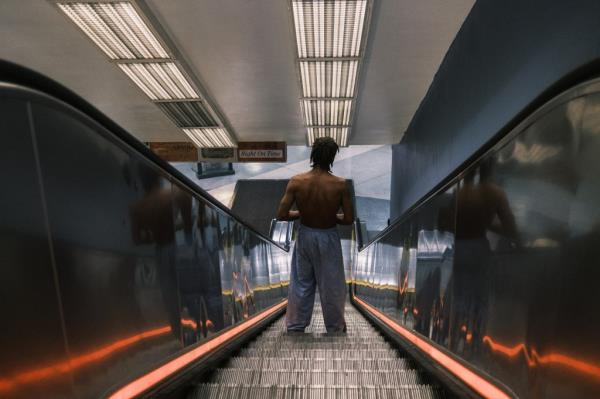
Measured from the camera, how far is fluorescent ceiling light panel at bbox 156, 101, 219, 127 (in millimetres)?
6832

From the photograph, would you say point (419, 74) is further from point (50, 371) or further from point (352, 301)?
point (50, 371)

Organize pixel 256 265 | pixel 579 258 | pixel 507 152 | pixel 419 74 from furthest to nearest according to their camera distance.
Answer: pixel 419 74
pixel 256 265
pixel 507 152
pixel 579 258

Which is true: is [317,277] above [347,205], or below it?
below

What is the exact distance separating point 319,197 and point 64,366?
2.24m

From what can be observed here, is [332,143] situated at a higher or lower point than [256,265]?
higher

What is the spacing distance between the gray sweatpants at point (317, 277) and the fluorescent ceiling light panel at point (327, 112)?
3.97m

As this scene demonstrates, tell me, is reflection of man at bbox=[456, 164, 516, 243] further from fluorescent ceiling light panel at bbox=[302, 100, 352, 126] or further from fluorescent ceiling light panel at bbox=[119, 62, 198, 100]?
fluorescent ceiling light panel at bbox=[302, 100, 352, 126]

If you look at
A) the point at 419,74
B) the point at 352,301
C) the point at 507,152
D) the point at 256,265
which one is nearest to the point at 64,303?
the point at 507,152

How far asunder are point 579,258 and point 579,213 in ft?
0.37

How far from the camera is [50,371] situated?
99cm

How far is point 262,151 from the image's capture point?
10320 millimetres

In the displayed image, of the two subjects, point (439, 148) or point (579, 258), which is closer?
point (579, 258)

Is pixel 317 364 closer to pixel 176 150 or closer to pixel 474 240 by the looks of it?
pixel 474 240

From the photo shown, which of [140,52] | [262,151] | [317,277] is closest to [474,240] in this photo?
[317,277]
